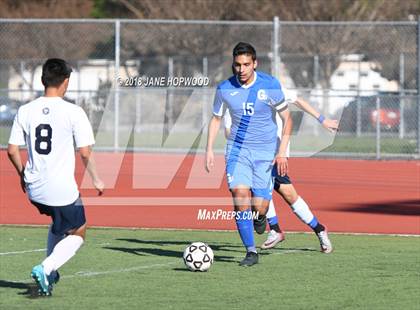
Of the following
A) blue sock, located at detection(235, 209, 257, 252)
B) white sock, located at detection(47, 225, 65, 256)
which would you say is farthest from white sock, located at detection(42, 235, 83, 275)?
blue sock, located at detection(235, 209, 257, 252)

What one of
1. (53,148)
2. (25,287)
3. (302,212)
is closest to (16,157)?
(53,148)

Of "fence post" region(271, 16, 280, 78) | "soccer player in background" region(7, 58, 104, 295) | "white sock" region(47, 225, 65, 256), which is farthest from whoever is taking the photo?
"fence post" region(271, 16, 280, 78)

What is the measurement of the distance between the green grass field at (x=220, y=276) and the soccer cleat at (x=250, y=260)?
0.12 m

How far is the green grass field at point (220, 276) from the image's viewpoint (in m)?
9.62

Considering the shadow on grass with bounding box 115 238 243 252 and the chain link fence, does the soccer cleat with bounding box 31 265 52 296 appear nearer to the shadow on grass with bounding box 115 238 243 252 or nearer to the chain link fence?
the shadow on grass with bounding box 115 238 243 252

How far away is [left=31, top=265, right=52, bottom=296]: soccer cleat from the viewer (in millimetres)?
9422

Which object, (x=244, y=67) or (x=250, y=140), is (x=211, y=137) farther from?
(x=244, y=67)

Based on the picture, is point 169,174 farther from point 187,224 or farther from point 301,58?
point 301,58

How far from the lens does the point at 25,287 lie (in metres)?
10.3

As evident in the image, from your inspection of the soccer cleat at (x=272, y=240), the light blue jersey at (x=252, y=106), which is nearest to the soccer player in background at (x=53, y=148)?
the light blue jersey at (x=252, y=106)

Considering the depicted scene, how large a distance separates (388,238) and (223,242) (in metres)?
2.23

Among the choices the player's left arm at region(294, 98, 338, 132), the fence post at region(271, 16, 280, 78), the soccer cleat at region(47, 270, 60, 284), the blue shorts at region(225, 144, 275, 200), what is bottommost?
the soccer cleat at region(47, 270, 60, 284)

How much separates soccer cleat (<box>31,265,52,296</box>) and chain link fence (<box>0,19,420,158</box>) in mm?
17390

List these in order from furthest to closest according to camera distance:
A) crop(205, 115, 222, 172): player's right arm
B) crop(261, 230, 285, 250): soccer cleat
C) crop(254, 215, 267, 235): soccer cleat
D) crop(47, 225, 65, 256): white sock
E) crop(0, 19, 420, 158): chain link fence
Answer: crop(0, 19, 420, 158): chain link fence, crop(261, 230, 285, 250): soccer cleat, crop(254, 215, 267, 235): soccer cleat, crop(205, 115, 222, 172): player's right arm, crop(47, 225, 65, 256): white sock
